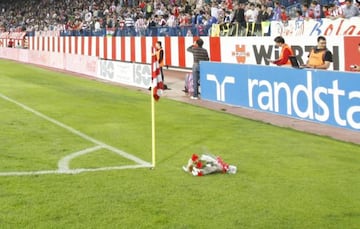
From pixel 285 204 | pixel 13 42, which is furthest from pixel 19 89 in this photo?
pixel 13 42

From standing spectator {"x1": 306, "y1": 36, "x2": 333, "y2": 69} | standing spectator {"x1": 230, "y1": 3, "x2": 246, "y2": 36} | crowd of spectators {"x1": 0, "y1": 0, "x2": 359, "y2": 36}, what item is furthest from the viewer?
standing spectator {"x1": 230, "y1": 3, "x2": 246, "y2": 36}

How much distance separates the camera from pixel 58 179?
7.94m

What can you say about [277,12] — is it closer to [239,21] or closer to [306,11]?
[306,11]

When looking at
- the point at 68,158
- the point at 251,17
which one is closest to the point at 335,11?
the point at 251,17

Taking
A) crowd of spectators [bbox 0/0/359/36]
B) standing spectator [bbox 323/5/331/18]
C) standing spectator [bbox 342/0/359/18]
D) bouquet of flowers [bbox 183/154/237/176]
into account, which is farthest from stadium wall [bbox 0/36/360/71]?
bouquet of flowers [bbox 183/154/237/176]

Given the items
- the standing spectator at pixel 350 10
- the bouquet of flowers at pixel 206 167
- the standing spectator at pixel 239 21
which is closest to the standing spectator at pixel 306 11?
the standing spectator at pixel 350 10

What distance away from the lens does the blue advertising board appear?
41.4 feet

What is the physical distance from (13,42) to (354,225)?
58520mm

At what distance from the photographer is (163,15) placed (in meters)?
34.9

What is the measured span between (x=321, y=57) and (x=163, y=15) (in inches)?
817

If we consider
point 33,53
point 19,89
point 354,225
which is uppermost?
point 33,53

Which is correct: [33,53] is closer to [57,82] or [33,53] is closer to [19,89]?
[57,82]

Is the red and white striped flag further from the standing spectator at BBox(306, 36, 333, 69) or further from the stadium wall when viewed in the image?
the stadium wall

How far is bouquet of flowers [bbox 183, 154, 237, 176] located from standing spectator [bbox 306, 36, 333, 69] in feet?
24.8
